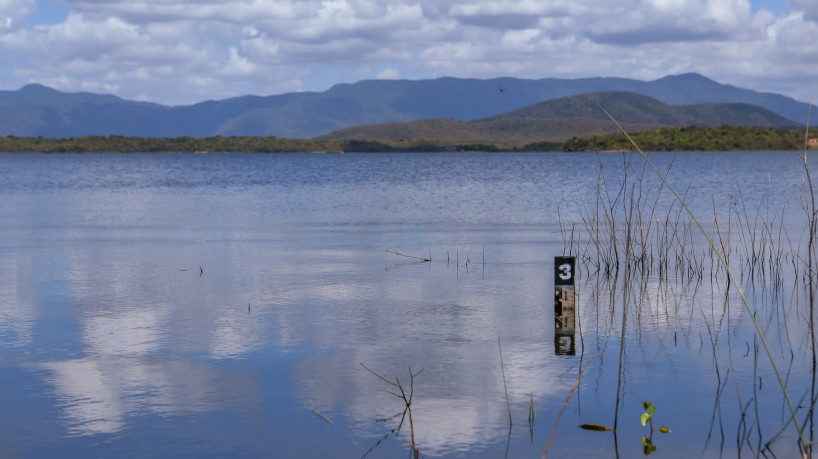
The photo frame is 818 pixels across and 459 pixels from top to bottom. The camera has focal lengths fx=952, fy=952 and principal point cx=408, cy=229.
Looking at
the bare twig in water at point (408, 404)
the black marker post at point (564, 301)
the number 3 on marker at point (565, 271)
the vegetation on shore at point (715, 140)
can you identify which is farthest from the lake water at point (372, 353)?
the vegetation on shore at point (715, 140)

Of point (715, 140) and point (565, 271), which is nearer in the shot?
point (565, 271)

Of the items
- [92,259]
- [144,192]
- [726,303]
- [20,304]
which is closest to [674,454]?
[726,303]

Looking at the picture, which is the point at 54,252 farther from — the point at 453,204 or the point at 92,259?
the point at 453,204

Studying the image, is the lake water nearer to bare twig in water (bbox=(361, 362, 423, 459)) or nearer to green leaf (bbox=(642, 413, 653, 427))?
bare twig in water (bbox=(361, 362, 423, 459))

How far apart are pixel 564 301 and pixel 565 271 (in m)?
0.43

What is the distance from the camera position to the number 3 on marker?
13672 mm

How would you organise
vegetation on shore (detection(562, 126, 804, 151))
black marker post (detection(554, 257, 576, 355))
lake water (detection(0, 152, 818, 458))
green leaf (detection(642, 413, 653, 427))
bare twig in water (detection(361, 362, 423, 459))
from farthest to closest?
vegetation on shore (detection(562, 126, 804, 151)), black marker post (detection(554, 257, 576, 355)), lake water (detection(0, 152, 818, 458)), green leaf (detection(642, 413, 653, 427)), bare twig in water (detection(361, 362, 423, 459))

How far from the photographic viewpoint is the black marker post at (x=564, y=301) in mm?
13648

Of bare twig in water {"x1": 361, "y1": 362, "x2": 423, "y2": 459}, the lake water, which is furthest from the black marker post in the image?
bare twig in water {"x1": 361, "y1": 362, "x2": 423, "y2": 459}

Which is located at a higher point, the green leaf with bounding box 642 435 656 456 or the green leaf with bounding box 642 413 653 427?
the green leaf with bounding box 642 413 653 427

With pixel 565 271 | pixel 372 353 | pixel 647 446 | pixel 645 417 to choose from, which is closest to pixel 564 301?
pixel 565 271

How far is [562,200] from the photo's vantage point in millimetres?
46125

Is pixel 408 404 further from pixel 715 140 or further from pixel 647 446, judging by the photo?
pixel 715 140

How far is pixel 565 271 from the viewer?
13.7 m
